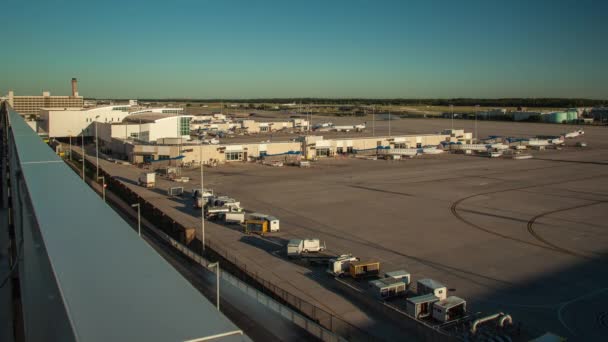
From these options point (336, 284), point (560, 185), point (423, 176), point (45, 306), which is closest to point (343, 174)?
point (423, 176)

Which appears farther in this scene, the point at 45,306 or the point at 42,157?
the point at 42,157

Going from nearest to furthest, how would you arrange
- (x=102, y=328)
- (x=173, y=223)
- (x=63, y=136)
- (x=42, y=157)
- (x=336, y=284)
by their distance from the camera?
(x=102, y=328) < (x=42, y=157) < (x=336, y=284) < (x=173, y=223) < (x=63, y=136)

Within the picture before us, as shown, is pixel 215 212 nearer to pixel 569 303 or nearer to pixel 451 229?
pixel 451 229

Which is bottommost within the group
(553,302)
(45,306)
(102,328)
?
(553,302)

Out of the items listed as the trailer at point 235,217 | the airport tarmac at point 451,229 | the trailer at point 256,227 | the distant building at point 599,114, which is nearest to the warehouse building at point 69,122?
the airport tarmac at point 451,229

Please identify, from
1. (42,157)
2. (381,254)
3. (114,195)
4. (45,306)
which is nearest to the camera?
(45,306)

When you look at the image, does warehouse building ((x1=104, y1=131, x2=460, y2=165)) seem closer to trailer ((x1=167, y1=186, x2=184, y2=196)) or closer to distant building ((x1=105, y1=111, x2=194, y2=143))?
distant building ((x1=105, y1=111, x2=194, y2=143))

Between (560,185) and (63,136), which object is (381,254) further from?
(63,136)

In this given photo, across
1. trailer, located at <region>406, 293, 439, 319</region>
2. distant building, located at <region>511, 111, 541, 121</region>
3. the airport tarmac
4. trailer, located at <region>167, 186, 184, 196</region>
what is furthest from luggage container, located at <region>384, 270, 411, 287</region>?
distant building, located at <region>511, 111, 541, 121</region>
